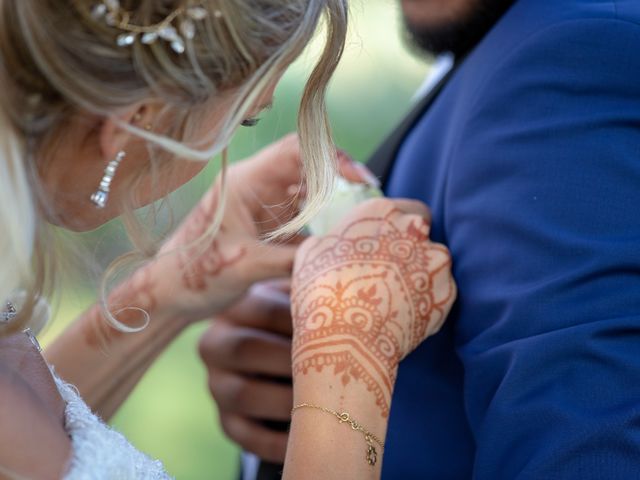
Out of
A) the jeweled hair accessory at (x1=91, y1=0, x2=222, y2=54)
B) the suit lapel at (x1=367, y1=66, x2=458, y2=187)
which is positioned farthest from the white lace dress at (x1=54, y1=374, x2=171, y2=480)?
the suit lapel at (x1=367, y1=66, x2=458, y2=187)

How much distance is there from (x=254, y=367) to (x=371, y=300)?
45 centimetres

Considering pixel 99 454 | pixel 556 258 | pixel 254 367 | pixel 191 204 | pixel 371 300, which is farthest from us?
pixel 254 367

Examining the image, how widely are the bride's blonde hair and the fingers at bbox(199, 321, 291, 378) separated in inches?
27.2

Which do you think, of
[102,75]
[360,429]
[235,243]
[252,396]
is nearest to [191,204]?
[235,243]

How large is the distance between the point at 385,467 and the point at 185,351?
2.35m

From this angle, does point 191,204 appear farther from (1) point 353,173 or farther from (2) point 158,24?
(2) point 158,24

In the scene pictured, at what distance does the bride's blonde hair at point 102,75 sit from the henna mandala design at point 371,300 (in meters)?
0.36

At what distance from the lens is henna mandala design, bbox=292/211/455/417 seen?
1.30 m

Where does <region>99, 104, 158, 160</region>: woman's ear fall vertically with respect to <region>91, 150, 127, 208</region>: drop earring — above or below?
above

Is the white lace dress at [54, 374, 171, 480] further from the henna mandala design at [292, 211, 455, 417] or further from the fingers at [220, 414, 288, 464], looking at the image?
the fingers at [220, 414, 288, 464]

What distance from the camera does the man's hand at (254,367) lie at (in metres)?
1.69

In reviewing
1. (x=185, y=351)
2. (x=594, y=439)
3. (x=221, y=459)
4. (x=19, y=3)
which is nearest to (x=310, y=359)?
(x=594, y=439)

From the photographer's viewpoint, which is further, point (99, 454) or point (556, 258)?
point (556, 258)

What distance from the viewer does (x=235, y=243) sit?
5.58 ft
